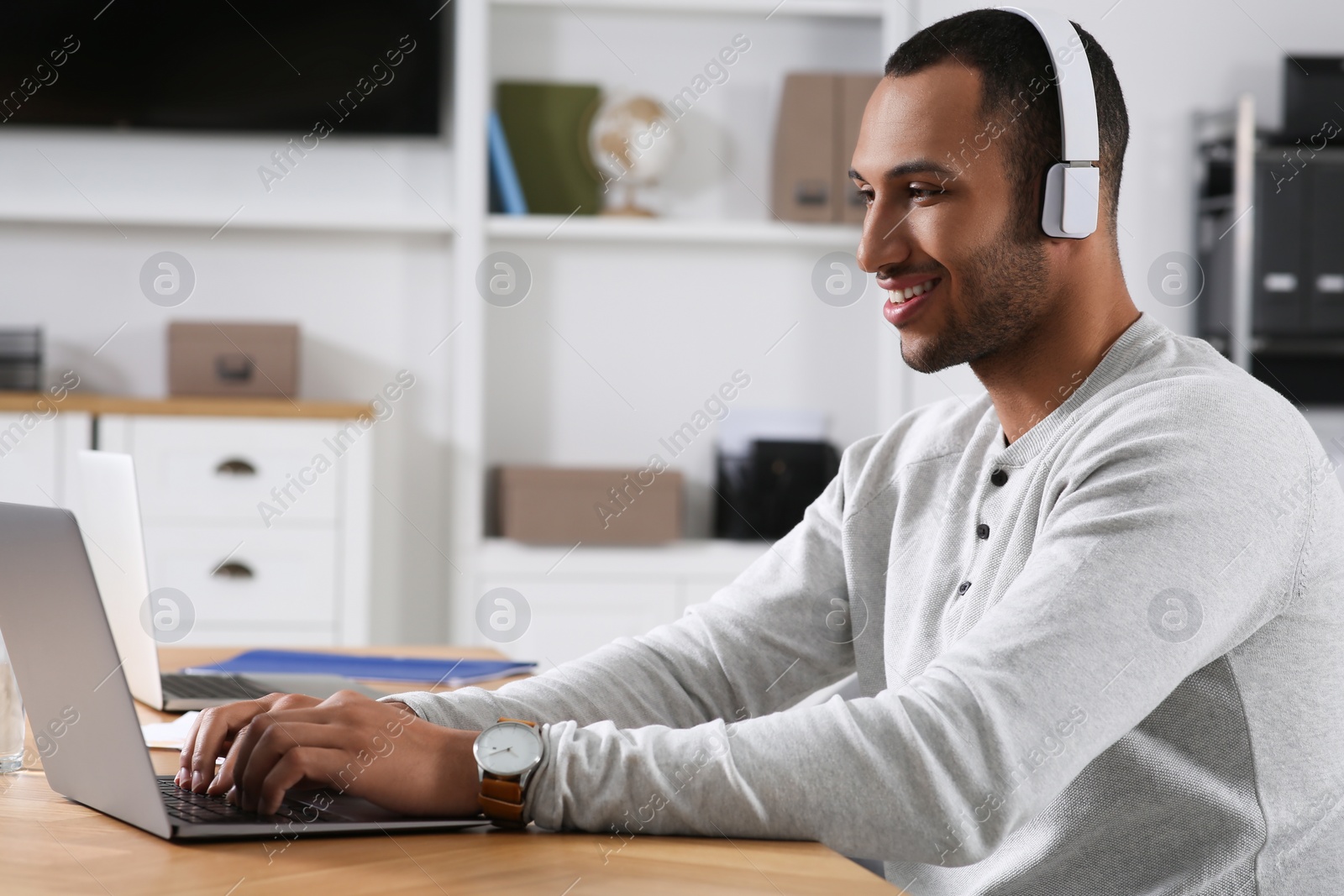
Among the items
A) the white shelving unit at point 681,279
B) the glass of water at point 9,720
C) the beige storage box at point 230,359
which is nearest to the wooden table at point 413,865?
the glass of water at point 9,720

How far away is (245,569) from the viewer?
9.73 feet

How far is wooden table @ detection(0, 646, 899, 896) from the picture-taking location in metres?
0.70

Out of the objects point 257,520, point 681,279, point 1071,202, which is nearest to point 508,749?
point 1071,202

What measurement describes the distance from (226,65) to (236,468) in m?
1.14

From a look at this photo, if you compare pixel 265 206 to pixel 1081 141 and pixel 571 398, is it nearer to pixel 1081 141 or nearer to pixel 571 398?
pixel 571 398

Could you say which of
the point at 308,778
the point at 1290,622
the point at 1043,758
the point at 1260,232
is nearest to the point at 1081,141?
the point at 1290,622

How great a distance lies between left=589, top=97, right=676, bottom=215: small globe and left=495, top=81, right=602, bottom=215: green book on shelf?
56mm

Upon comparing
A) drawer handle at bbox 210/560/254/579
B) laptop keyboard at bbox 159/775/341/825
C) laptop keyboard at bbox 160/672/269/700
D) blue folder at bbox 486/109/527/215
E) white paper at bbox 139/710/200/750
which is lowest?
drawer handle at bbox 210/560/254/579

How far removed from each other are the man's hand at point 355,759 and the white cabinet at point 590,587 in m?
2.34

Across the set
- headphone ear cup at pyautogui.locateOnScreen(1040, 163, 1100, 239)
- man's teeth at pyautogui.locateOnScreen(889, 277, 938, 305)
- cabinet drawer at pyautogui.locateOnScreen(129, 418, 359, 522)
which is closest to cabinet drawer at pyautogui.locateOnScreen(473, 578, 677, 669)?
cabinet drawer at pyautogui.locateOnScreen(129, 418, 359, 522)

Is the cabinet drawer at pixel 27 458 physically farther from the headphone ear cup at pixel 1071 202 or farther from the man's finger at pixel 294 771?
the headphone ear cup at pixel 1071 202

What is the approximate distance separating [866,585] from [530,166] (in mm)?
2504

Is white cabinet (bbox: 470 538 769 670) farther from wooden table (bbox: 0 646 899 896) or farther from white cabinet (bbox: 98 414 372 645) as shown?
wooden table (bbox: 0 646 899 896)

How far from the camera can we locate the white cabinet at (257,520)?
2.95 m
